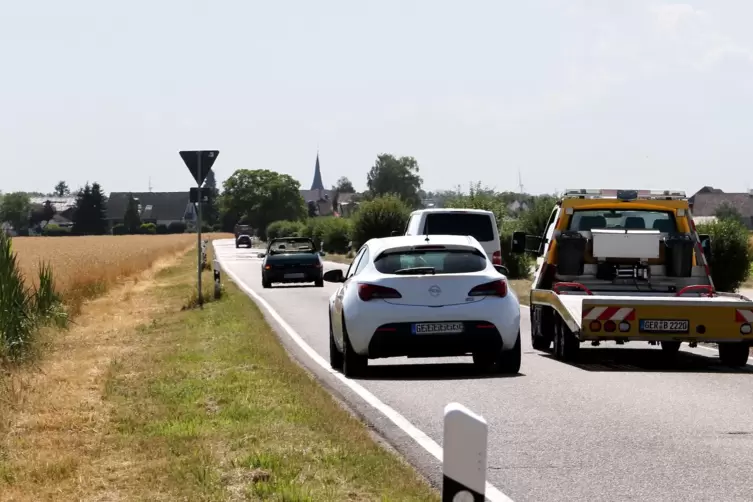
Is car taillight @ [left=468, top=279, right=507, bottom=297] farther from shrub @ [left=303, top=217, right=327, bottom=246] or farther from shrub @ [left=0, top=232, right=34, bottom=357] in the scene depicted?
shrub @ [left=303, top=217, right=327, bottom=246]

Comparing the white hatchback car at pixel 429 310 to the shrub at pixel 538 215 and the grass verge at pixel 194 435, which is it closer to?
the grass verge at pixel 194 435

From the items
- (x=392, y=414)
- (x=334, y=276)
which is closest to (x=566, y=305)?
(x=334, y=276)

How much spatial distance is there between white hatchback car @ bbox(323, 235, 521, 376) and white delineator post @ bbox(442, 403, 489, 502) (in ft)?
31.6

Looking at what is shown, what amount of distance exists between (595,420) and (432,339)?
11.5 feet

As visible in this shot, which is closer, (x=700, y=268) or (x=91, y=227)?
(x=700, y=268)

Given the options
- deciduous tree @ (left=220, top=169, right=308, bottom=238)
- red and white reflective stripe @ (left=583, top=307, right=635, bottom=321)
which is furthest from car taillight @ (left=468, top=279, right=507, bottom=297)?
deciduous tree @ (left=220, top=169, right=308, bottom=238)

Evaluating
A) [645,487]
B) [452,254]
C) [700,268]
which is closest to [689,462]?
[645,487]

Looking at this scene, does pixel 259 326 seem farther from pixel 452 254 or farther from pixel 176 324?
pixel 452 254

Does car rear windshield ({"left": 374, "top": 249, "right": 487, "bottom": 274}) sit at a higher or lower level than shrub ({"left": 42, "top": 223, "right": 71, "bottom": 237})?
higher

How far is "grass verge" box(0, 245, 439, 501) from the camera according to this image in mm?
7941

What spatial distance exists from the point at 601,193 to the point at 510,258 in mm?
26919

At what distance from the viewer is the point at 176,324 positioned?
24781 millimetres

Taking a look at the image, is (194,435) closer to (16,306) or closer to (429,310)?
(429,310)

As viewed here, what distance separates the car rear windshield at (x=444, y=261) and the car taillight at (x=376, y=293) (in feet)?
1.01
